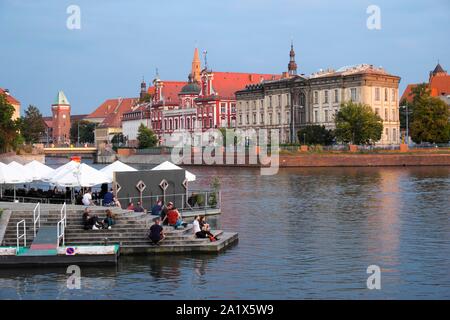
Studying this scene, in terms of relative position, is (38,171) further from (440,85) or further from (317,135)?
(440,85)

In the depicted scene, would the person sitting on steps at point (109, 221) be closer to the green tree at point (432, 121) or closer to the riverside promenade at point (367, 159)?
the riverside promenade at point (367, 159)

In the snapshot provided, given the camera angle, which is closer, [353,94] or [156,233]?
[156,233]

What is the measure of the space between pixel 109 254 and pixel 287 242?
8.38 meters

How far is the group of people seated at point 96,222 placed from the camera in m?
27.8

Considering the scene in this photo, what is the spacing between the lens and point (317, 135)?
115188mm

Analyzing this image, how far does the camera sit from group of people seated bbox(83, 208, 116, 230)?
2781cm

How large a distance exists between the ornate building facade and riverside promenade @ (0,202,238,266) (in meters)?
89.6

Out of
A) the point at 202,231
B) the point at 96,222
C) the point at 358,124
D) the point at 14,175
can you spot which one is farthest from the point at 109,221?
the point at 358,124

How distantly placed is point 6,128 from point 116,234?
9235 cm

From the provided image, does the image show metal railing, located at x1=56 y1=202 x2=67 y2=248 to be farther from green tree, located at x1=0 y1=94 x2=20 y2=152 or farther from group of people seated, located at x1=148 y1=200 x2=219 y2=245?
green tree, located at x1=0 y1=94 x2=20 y2=152

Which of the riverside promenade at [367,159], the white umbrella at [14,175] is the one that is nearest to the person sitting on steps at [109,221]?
the white umbrella at [14,175]

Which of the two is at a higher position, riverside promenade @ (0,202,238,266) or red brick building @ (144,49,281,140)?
red brick building @ (144,49,281,140)

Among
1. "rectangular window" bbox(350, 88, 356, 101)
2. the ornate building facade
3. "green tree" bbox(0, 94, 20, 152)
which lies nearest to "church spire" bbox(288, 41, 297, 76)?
the ornate building facade

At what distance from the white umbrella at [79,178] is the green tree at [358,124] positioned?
248ft
